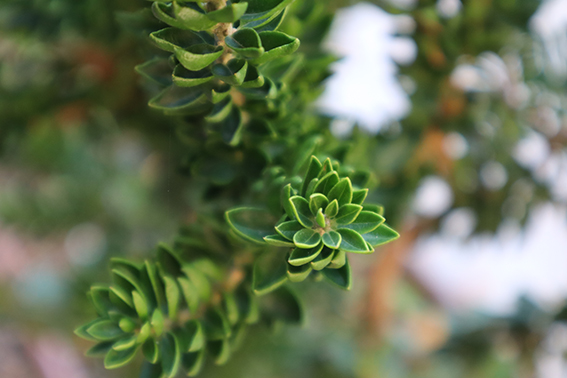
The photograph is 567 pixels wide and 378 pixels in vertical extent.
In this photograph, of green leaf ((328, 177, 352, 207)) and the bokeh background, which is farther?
the bokeh background

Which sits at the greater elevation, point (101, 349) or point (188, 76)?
point (188, 76)

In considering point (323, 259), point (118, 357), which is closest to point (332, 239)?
point (323, 259)

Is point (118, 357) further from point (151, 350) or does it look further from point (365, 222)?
point (365, 222)

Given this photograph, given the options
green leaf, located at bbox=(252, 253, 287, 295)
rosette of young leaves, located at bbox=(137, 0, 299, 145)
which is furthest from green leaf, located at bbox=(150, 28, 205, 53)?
green leaf, located at bbox=(252, 253, 287, 295)

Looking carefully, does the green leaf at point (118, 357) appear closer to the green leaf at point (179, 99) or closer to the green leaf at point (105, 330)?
the green leaf at point (105, 330)

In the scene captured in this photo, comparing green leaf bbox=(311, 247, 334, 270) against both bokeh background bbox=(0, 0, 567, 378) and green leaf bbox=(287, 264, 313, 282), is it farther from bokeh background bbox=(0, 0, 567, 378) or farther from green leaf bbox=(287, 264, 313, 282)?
bokeh background bbox=(0, 0, 567, 378)

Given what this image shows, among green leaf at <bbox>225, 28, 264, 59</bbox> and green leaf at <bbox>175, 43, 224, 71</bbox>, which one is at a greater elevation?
green leaf at <bbox>225, 28, 264, 59</bbox>
